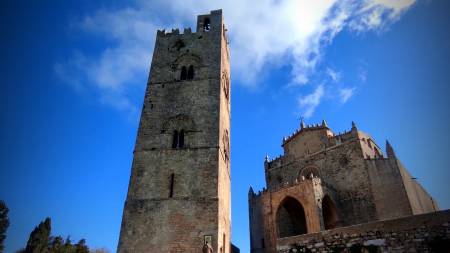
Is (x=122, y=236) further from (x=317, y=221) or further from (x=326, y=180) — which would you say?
(x=326, y=180)

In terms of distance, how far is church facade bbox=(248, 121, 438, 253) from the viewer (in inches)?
763

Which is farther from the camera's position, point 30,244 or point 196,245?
point 30,244

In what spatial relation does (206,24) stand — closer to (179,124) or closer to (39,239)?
(179,124)

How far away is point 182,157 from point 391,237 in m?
9.56

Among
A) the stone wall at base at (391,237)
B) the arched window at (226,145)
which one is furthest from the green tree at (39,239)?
the stone wall at base at (391,237)

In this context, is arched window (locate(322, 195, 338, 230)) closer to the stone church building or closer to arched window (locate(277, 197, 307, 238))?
the stone church building

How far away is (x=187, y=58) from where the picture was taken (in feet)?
61.0

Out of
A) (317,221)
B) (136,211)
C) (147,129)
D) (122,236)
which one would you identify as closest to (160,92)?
(147,129)

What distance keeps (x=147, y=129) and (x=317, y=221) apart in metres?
11.1

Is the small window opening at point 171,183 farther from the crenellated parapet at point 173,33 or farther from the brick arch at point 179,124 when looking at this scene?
the crenellated parapet at point 173,33

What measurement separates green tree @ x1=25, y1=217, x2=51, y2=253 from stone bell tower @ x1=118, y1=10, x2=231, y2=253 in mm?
21662

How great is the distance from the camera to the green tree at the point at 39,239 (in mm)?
28766

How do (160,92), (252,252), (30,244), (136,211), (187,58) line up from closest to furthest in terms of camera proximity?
(136,211) → (160,92) → (187,58) → (252,252) → (30,244)

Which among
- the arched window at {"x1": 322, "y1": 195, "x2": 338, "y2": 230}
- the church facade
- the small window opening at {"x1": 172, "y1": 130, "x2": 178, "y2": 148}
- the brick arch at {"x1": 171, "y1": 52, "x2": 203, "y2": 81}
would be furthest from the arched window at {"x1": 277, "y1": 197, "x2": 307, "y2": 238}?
Result: the brick arch at {"x1": 171, "y1": 52, "x2": 203, "y2": 81}
